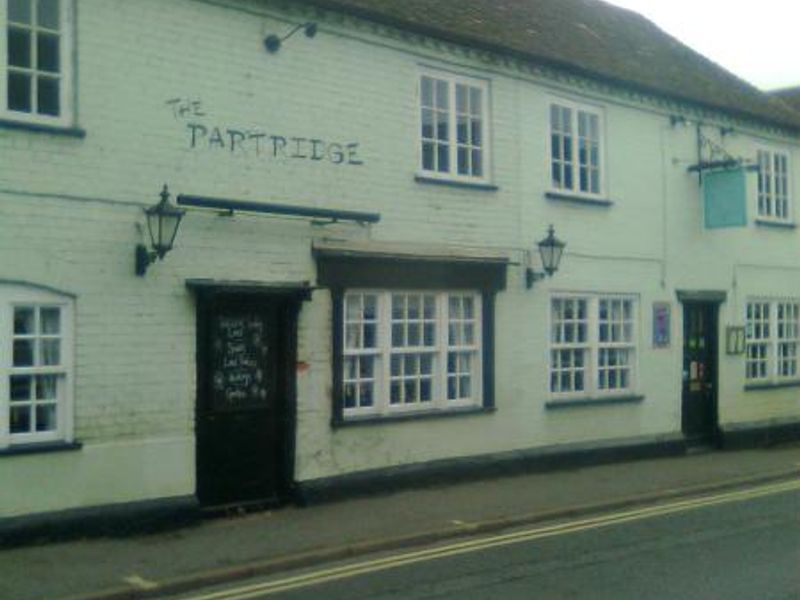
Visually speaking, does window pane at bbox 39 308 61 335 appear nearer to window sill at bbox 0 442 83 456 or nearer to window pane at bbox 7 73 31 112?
window sill at bbox 0 442 83 456

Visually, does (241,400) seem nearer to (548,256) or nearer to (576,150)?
(548,256)

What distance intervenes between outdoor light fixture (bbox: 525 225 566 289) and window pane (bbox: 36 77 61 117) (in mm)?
6990

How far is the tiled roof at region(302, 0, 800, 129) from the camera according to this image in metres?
13.7

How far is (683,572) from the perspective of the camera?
884 centimetres

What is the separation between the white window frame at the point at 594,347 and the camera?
50.1 ft

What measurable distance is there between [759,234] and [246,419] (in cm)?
1153

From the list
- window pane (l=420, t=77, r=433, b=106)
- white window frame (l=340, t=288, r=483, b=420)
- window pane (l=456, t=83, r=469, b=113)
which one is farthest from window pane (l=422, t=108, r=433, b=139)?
white window frame (l=340, t=288, r=483, b=420)

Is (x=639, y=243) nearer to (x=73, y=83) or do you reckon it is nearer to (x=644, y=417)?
(x=644, y=417)

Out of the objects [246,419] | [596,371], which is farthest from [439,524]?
[596,371]

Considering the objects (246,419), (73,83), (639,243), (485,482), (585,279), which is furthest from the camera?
(639,243)

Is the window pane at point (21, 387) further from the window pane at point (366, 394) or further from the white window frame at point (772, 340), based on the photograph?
the white window frame at point (772, 340)

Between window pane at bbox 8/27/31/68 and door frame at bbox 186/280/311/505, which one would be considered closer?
window pane at bbox 8/27/31/68

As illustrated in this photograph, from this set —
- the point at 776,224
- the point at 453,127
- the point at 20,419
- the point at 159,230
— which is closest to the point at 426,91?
the point at 453,127

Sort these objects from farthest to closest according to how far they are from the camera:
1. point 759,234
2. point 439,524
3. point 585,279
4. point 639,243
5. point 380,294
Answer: point 759,234 → point 639,243 → point 585,279 → point 380,294 → point 439,524
